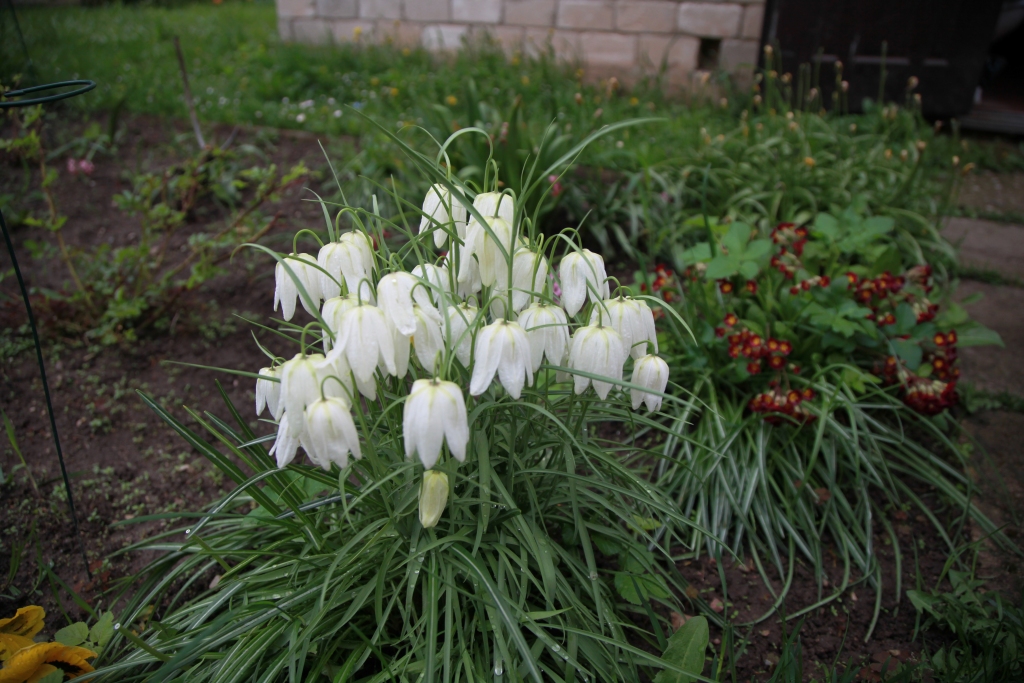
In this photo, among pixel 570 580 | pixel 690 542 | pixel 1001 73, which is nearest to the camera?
pixel 570 580

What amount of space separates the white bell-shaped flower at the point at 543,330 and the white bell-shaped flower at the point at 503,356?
0.05 metres

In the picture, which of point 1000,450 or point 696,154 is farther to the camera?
point 696,154

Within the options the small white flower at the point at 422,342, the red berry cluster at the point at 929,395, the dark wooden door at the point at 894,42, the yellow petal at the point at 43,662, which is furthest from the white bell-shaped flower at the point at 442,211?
the dark wooden door at the point at 894,42

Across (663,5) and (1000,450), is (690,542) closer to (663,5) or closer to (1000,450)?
(1000,450)

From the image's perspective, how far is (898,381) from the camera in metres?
2.13

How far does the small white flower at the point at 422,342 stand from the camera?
1085 millimetres

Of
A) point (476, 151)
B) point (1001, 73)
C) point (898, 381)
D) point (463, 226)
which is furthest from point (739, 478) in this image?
point (1001, 73)

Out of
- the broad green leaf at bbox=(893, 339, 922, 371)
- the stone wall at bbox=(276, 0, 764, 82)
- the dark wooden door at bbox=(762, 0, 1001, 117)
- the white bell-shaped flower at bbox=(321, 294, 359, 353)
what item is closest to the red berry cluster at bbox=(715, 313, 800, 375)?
the broad green leaf at bbox=(893, 339, 922, 371)

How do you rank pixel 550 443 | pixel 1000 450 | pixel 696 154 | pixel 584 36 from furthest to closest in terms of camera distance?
1. pixel 584 36
2. pixel 696 154
3. pixel 1000 450
4. pixel 550 443

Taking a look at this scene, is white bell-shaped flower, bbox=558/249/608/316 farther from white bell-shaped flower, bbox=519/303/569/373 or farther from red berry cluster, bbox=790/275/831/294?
red berry cluster, bbox=790/275/831/294

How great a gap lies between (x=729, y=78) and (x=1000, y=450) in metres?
3.17

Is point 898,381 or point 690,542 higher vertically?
point 898,381

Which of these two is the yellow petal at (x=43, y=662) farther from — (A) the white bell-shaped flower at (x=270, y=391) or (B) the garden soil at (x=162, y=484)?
(A) the white bell-shaped flower at (x=270, y=391)

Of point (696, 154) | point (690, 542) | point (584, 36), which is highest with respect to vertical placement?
point (584, 36)
